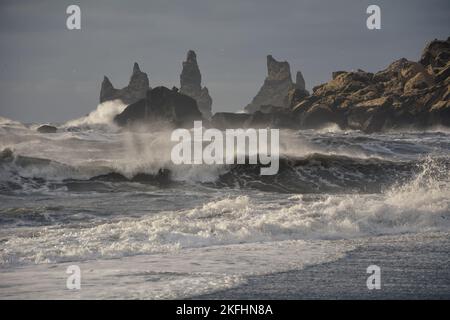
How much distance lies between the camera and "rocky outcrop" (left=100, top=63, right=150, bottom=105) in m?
150

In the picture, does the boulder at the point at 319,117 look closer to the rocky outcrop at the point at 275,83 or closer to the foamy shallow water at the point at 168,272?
the rocky outcrop at the point at 275,83

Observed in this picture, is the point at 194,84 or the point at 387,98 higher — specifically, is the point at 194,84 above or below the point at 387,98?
above

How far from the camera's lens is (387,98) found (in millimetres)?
92938

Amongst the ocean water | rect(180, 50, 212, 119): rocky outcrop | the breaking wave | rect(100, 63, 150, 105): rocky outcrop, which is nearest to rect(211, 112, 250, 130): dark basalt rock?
rect(100, 63, 150, 105): rocky outcrop

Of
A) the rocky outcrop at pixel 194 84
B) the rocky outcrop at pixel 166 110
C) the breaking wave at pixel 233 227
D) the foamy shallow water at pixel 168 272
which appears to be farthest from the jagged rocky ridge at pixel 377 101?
the foamy shallow water at pixel 168 272

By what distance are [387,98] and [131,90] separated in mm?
76002

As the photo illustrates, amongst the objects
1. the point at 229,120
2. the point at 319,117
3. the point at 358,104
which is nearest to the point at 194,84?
the point at 229,120

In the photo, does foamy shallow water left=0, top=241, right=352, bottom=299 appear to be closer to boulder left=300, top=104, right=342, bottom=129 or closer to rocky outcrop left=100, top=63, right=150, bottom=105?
boulder left=300, top=104, right=342, bottom=129

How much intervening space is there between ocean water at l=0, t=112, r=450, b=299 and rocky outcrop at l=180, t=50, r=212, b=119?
138 metres

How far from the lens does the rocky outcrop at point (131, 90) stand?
150 metres

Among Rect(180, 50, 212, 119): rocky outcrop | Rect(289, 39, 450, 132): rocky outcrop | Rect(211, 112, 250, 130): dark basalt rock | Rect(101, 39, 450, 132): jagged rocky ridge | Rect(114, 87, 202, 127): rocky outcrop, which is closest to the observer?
Rect(289, 39, 450, 132): rocky outcrop

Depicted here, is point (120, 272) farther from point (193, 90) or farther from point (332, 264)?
point (193, 90)

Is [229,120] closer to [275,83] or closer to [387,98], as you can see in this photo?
[387,98]

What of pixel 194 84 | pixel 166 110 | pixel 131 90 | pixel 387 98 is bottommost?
pixel 166 110
